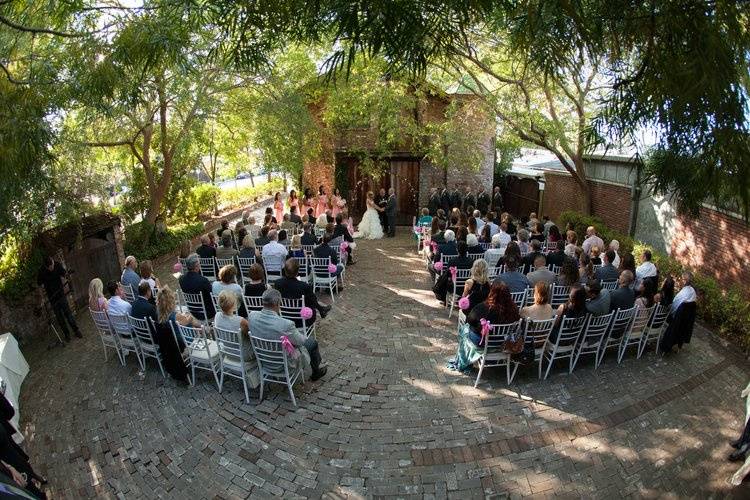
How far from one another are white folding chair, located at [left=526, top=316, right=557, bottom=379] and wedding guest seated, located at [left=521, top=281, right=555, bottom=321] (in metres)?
0.07

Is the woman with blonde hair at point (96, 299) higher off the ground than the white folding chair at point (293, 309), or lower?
higher

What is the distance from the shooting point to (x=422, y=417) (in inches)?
203

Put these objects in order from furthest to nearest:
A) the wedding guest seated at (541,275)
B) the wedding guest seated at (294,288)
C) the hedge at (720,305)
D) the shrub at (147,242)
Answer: the shrub at (147,242)
the wedding guest seated at (541,275)
the hedge at (720,305)
the wedding guest seated at (294,288)

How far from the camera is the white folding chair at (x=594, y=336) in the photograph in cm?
A: 571

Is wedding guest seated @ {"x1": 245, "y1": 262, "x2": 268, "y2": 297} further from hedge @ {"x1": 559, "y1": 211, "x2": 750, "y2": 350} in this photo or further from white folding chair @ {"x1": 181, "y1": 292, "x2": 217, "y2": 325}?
hedge @ {"x1": 559, "y1": 211, "x2": 750, "y2": 350}

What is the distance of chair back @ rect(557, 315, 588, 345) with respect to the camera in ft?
18.5

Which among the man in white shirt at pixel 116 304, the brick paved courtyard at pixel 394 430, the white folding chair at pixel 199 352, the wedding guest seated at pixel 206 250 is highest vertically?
the wedding guest seated at pixel 206 250

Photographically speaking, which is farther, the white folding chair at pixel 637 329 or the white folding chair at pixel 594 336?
the white folding chair at pixel 637 329

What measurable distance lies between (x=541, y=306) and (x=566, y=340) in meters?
0.60

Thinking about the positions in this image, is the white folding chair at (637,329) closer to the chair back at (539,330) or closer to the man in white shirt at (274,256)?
the chair back at (539,330)

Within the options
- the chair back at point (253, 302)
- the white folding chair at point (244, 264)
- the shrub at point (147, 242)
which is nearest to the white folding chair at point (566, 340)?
the chair back at point (253, 302)

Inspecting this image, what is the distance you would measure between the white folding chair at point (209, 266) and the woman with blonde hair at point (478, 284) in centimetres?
477

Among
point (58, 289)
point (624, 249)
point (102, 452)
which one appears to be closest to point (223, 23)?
point (102, 452)

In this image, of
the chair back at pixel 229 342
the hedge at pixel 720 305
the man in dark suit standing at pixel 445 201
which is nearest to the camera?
the chair back at pixel 229 342
